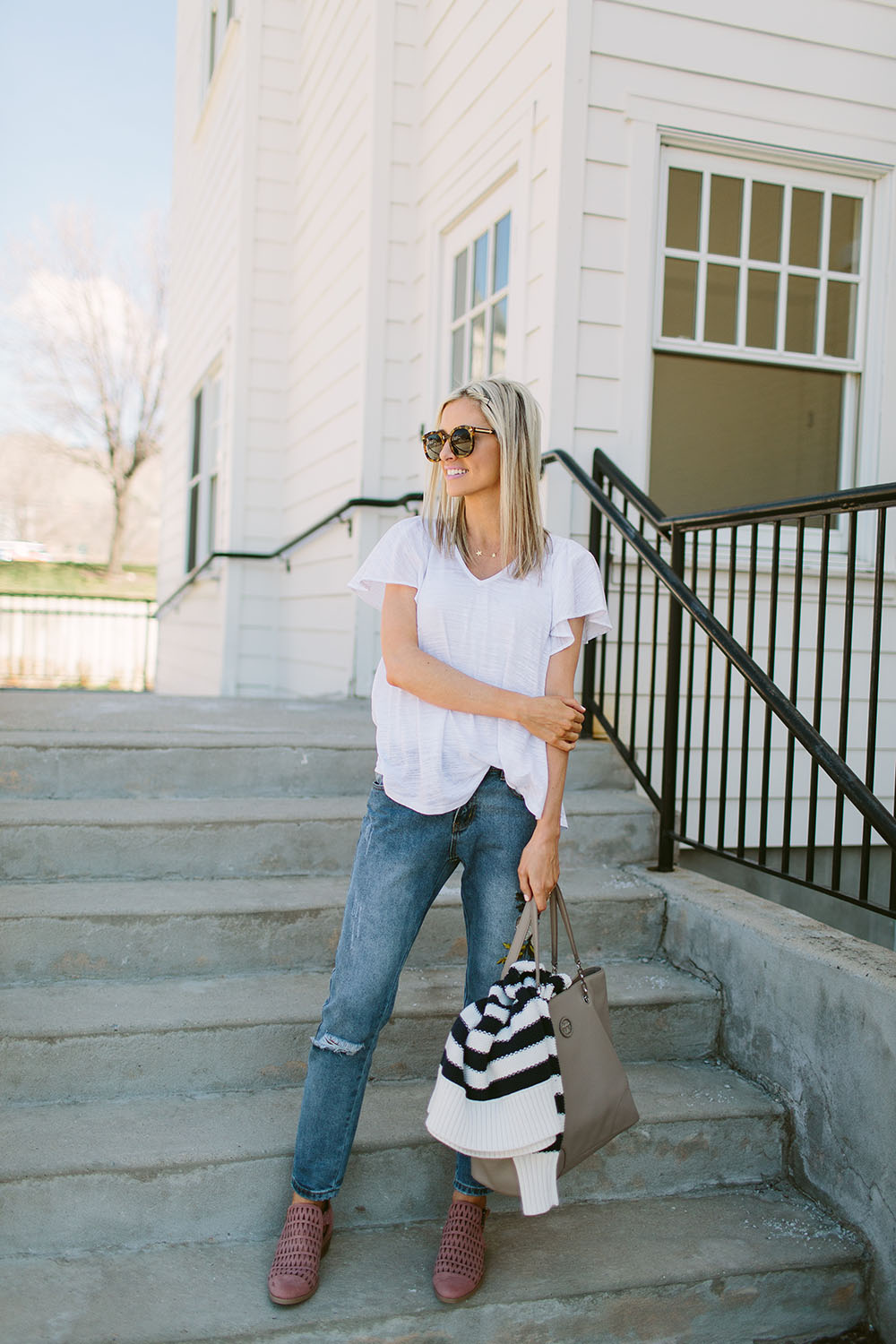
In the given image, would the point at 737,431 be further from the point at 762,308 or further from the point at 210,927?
the point at 210,927

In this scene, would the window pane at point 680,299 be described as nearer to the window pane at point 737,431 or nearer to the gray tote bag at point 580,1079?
the window pane at point 737,431

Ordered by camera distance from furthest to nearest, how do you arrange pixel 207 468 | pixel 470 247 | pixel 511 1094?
pixel 207 468, pixel 470 247, pixel 511 1094

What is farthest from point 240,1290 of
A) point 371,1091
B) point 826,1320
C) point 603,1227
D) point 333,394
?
point 333,394

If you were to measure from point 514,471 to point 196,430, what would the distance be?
7.46m

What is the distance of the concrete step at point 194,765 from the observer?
3.25 metres

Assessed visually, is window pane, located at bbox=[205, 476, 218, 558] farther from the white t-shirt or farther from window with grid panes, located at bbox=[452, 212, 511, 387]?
the white t-shirt

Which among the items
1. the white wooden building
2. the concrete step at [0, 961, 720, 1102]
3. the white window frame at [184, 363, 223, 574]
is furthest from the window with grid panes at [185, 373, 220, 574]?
the concrete step at [0, 961, 720, 1102]

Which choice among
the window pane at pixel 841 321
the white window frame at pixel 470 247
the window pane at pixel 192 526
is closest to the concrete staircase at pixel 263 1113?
the white window frame at pixel 470 247

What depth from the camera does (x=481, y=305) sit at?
15.3 ft

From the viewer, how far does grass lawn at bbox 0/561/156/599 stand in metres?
26.5

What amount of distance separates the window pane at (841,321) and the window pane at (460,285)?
163 centimetres

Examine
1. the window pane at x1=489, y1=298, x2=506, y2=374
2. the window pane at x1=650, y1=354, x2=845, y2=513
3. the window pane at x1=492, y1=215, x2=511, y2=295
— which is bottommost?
the window pane at x1=650, y1=354, x2=845, y2=513

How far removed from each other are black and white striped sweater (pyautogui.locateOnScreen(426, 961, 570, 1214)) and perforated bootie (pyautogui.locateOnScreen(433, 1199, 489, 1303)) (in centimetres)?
30

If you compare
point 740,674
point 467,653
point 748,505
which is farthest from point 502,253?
point 467,653
